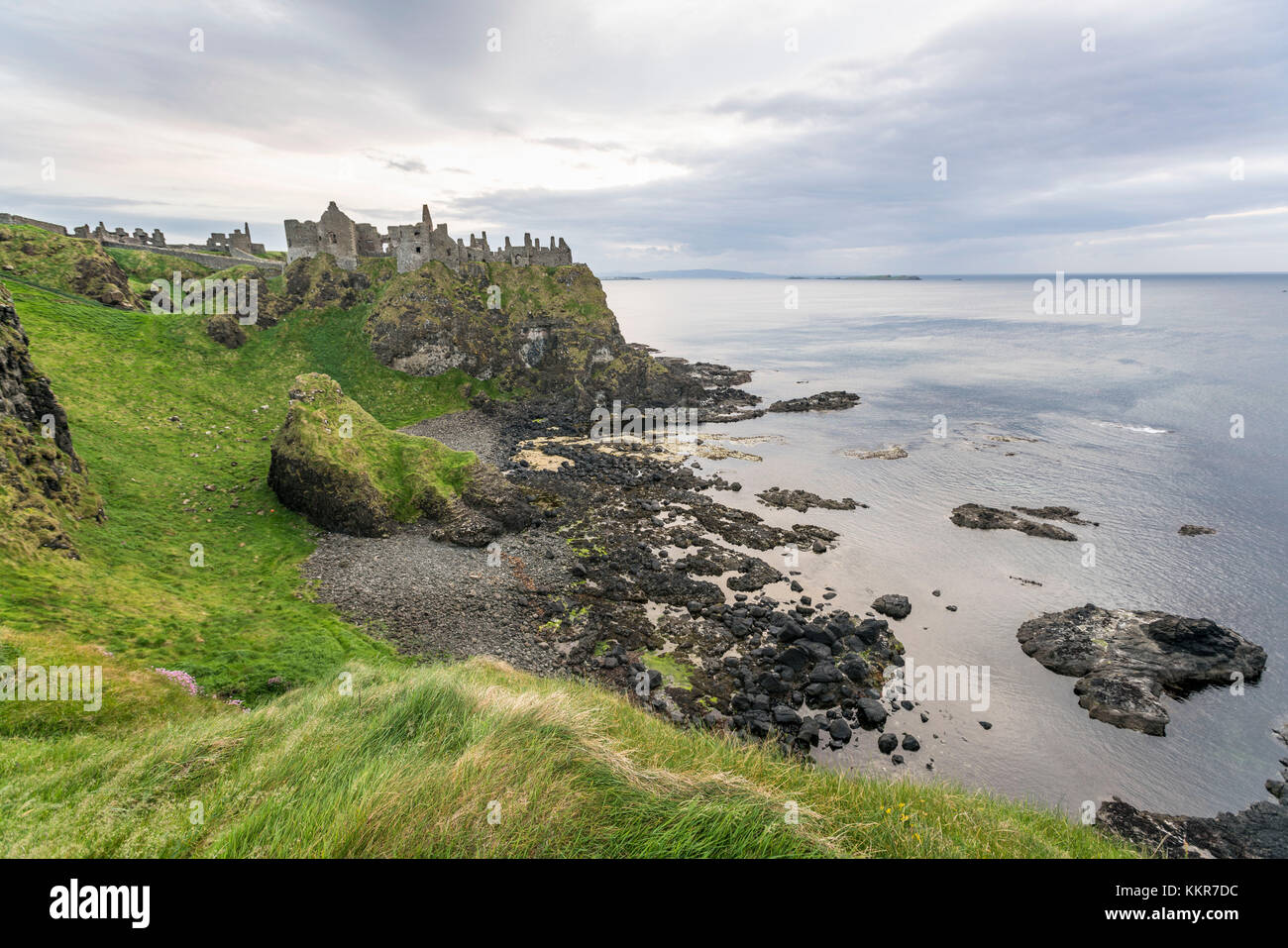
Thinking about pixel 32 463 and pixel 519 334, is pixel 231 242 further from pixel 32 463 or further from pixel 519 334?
pixel 32 463

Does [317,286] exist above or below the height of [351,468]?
above

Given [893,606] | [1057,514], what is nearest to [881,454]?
[1057,514]

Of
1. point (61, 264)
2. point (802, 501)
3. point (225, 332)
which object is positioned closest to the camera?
point (802, 501)

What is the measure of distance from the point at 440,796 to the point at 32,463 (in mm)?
27422

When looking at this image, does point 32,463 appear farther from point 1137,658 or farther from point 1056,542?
point 1056,542

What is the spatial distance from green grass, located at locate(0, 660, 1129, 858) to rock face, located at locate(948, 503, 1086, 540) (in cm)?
3292

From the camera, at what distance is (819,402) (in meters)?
76.1

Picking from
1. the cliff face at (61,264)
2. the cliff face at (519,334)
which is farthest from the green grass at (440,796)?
the cliff face at (61,264)

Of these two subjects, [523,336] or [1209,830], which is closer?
[1209,830]

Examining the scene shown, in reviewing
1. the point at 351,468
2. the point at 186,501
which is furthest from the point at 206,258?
the point at 351,468

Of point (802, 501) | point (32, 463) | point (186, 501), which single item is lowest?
point (802, 501)

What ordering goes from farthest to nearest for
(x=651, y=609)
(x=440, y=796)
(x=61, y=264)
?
1. (x=61, y=264)
2. (x=651, y=609)
3. (x=440, y=796)

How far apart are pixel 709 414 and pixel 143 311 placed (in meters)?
60.8

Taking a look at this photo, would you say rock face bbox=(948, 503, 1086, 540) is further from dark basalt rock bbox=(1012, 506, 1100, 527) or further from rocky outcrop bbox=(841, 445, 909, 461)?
rocky outcrop bbox=(841, 445, 909, 461)
